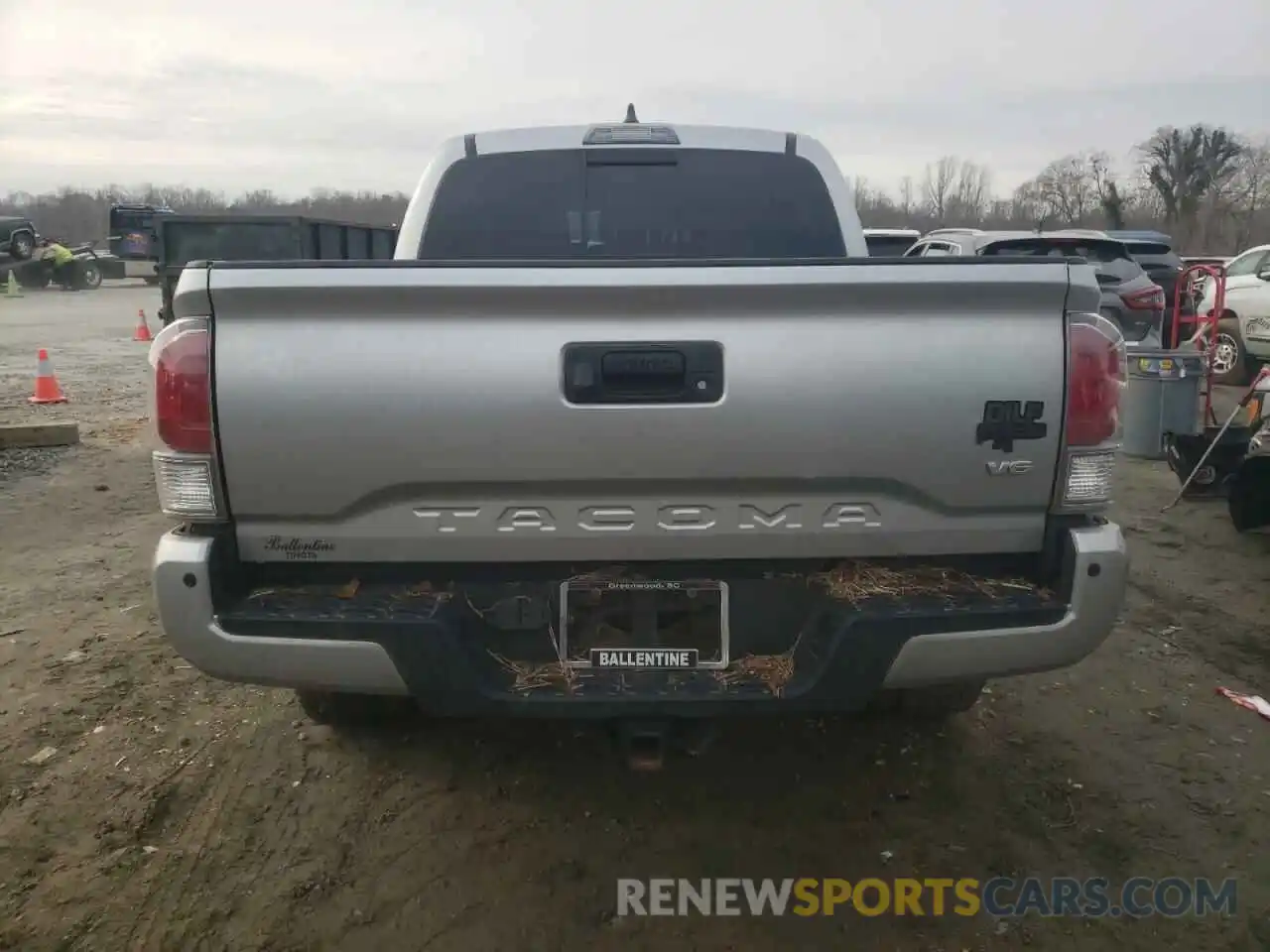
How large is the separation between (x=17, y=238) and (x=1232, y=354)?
106 feet

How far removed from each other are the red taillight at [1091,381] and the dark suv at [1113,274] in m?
8.88

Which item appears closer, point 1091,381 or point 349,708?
point 1091,381

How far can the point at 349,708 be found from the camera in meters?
3.43

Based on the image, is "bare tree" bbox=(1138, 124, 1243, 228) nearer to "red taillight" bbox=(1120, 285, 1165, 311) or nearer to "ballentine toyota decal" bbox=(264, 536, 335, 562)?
"red taillight" bbox=(1120, 285, 1165, 311)

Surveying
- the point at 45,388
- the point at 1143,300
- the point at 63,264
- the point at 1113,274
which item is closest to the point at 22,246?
the point at 63,264

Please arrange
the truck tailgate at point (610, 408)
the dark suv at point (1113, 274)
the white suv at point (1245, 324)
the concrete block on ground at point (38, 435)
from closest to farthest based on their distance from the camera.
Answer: the truck tailgate at point (610, 408), the concrete block on ground at point (38, 435), the dark suv at point (1113, 274), the white suv at point (1245, 324)

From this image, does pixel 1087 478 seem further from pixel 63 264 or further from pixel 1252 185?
pixel 1252 185

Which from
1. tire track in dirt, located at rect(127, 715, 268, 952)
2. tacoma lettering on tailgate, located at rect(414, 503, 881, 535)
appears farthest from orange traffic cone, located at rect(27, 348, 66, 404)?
tacoma lettering on tailgate, located at rect(414, 503, 881, 535)

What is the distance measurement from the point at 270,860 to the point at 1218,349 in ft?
46.0

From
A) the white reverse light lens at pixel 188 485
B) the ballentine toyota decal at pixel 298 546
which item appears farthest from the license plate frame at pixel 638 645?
the white reverse light lens at pixel 188 485

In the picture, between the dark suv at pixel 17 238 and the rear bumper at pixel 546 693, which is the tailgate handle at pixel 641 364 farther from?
the dark suv at pixel 17 238

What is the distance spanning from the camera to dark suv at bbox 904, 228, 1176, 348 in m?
11.3

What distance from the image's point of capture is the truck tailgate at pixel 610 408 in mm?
2385

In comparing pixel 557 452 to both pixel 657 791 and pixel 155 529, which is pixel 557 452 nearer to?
pixel 657 791
